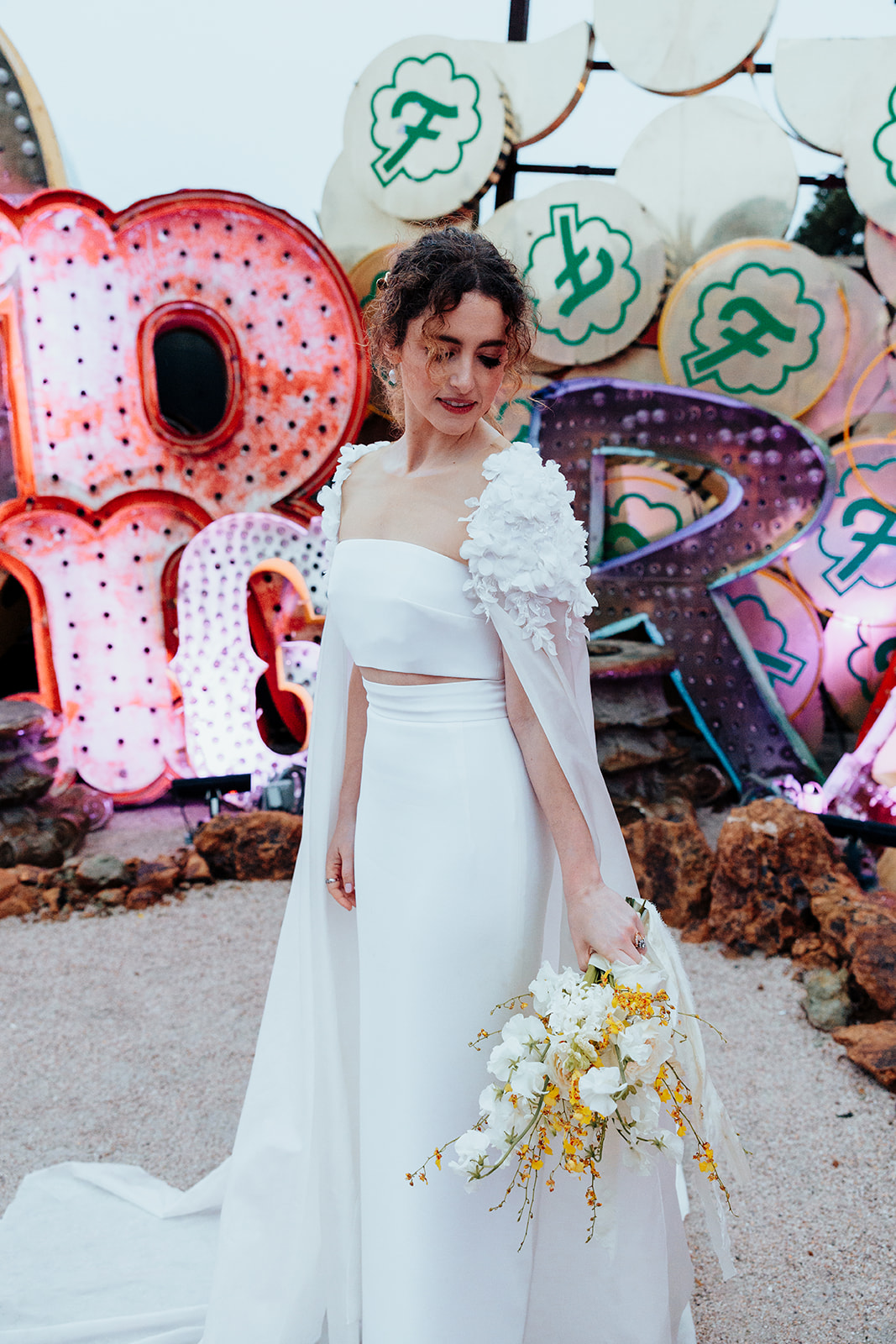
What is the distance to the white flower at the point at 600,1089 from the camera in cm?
105

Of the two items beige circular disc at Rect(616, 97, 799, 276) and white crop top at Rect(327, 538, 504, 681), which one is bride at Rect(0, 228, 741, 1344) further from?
beige circular disc at Rect(616, 97, 799, 276)

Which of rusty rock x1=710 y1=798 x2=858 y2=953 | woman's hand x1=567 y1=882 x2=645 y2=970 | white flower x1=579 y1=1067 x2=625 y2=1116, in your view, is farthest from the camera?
rusty rock x1=710 y1=798 x2=858 y2=953

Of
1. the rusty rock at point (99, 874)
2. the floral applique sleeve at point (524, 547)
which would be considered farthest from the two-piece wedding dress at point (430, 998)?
the rusty rock at point (99, 874)

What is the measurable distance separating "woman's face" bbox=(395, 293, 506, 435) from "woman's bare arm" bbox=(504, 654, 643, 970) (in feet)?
1.26

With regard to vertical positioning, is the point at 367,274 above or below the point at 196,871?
above

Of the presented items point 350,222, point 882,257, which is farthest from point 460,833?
point 882,257

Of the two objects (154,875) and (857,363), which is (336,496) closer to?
(154,875)

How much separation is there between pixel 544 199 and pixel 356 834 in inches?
151

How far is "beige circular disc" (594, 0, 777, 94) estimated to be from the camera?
13.5 feet

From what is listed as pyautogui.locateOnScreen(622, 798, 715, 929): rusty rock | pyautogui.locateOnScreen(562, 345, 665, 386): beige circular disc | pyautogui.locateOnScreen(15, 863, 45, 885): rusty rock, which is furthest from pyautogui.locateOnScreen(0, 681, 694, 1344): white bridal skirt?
pyautogui.locateOnScreen(562, 345, 665, 386): beige circular disc

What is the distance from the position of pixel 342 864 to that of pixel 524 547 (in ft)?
2.49

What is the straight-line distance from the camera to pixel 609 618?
477 centimetres

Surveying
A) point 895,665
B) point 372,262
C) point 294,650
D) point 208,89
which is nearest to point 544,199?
point 372,262

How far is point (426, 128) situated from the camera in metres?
4.38
